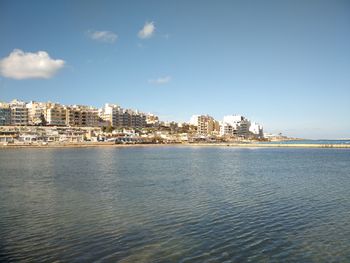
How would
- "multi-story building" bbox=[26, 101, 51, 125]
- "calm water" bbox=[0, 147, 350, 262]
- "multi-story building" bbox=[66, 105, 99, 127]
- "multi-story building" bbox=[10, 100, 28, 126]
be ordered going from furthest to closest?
"multi-story building" bbox=[66, 105, 99, 127] → "multi-story building" bbox=[26, 101, 51, 125] → "multi-story building" bbox=[10, 100, 28, 126] → "calm water" bbox=[0, 147, 350, 262]

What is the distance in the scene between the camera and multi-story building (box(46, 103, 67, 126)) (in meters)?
143

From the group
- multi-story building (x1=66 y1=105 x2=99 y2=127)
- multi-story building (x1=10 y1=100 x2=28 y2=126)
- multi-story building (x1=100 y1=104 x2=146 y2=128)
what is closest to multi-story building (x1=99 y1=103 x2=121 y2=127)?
multi-story building (x1=100 y1=104 x2=146 y2=128)

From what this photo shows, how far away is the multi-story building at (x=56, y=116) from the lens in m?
143

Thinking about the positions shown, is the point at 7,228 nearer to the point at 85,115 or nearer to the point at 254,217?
the point at 254,217

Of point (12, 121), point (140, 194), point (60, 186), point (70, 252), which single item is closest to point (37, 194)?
point (60, 186)

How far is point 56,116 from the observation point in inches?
5689

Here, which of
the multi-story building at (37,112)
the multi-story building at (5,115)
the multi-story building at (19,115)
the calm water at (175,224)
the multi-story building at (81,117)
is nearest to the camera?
the calm water at (175,224)

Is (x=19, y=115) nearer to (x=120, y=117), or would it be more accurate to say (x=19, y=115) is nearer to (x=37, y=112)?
(x=37, y=112)

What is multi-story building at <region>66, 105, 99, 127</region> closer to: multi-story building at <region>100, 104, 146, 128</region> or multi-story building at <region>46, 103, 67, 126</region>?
multi-story building at <region>46, 103, 67, 126</region>

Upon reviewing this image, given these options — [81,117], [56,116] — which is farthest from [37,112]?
[81,117]

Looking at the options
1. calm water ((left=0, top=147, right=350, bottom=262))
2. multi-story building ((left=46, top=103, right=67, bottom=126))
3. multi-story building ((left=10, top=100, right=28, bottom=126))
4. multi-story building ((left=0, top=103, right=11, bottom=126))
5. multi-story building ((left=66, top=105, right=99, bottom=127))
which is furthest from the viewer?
multi-story building ((left=66, top=105, right=99, bottom=127))

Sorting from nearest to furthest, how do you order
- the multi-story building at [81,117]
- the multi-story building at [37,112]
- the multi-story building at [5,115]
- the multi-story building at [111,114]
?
the multi-story building at [5,115], the multi-story building at [37,112], the multi-story building at [81,117], the multi-story building at [111,114]

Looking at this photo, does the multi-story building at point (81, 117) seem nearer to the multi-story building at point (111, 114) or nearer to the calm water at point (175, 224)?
the multi-story building at point (111, 114)

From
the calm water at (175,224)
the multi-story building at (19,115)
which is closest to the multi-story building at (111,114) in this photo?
the multi-story building at (19,115)
